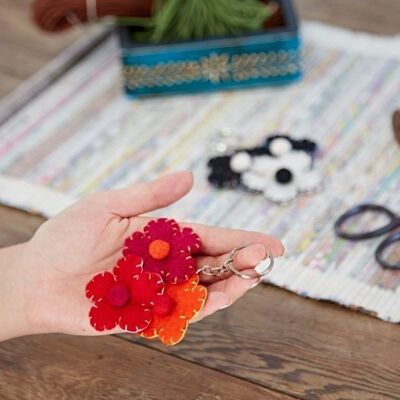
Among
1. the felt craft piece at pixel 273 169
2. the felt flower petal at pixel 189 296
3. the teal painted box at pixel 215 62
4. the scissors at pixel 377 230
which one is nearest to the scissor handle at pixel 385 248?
the scissors at pixel 377 230

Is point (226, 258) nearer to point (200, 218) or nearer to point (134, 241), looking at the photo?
point (134, 241)

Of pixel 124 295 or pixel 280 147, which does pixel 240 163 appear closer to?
pixel 280 147

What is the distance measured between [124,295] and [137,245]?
8cm

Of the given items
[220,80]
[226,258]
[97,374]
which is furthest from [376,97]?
[97,374]

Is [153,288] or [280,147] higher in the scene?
[280,147]

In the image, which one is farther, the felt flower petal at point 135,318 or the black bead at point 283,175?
the black bead at point 283,175

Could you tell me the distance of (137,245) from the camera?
2.79ft

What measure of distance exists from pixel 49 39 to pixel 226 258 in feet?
2.65

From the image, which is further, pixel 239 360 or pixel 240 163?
pixel 240 163

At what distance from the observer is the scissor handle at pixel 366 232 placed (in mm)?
961

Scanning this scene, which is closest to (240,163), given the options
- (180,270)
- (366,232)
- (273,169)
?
(273,169)

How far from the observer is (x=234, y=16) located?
4.10ft

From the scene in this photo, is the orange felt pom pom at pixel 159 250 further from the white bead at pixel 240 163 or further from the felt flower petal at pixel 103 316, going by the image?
Result: the white bead at pixel 240 163

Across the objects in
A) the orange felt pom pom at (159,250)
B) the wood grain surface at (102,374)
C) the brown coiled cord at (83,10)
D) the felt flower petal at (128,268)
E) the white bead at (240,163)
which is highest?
the brown coiled cord at (83,10)
